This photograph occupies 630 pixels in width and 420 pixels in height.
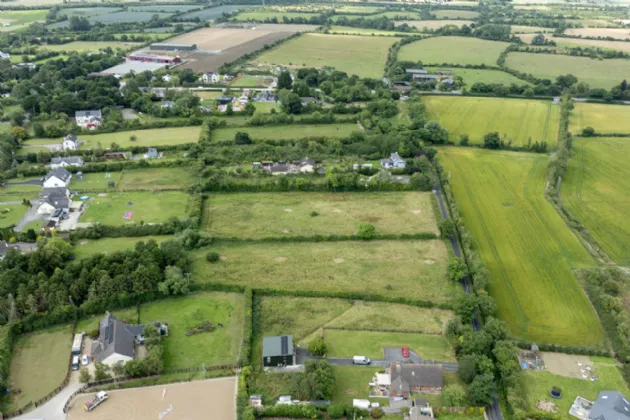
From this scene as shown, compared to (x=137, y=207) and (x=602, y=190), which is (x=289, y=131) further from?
(x=602, y=190)

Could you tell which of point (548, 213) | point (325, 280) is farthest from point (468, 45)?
point (325, 280)

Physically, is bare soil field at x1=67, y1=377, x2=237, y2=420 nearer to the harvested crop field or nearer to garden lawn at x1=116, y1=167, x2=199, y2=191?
garden lawn at x1=116, y1=167, x2=199, y2=191

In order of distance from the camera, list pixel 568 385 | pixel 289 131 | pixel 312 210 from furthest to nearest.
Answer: pixel 289 131 < pixel 312 210 < pixel 568 385

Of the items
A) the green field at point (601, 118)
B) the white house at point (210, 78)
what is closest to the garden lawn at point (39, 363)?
the white house at point (210, 78)

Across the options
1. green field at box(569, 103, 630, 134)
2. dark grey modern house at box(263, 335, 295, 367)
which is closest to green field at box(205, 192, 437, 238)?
dark grey modern house at box(263, 335, 295, 367)

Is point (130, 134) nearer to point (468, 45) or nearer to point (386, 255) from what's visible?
point (386, 255)

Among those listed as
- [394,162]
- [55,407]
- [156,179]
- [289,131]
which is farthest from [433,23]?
[55,407]

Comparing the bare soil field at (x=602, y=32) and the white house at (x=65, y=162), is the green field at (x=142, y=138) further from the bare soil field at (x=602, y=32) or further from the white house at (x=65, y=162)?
the bare soil field at (x=602, y=32)
